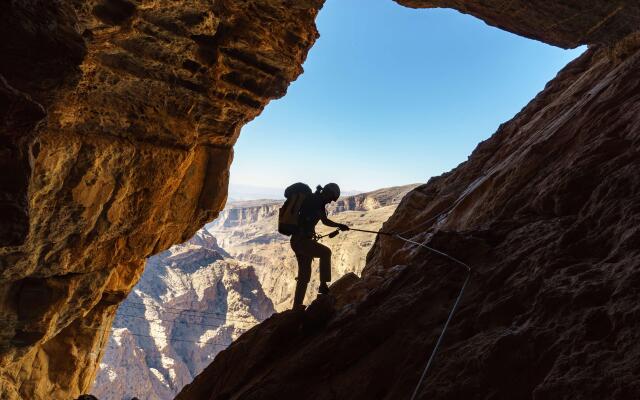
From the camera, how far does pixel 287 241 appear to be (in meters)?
75.1

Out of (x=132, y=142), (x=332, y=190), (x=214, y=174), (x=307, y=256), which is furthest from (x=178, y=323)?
(x=332, y=190)

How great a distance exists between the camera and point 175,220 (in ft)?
40.7

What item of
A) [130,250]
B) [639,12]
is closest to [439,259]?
[639,12]

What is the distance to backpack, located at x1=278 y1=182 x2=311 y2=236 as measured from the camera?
7938 mm

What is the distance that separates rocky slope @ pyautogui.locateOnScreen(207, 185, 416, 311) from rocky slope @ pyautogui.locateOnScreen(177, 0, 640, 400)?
28.1 metres

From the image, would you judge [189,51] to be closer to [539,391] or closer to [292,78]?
[292,78]

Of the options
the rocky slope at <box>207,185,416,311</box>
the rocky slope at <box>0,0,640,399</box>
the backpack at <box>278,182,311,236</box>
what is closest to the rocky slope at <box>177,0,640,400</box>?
the rocky slope at <box>0,0,640,399</box>

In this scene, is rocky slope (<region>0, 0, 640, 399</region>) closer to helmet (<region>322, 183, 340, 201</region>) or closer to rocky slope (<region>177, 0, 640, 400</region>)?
rocky slope (<region>177, 0, 640, 400</region>)

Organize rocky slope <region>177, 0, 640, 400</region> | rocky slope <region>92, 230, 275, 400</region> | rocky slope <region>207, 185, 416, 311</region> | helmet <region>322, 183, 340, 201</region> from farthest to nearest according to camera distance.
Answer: rocky slope <region>92, 230, 275, 400</region> → rocky slope <region>207, 185, 416, 311</region> → helmet <region>322, 183, 340, 201</region> → rocky slope <region>177, 0, 640, 400</region>

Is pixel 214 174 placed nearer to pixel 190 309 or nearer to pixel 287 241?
pixel 190 309

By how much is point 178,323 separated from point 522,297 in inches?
2459

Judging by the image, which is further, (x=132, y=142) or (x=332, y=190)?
(x=132, y=142)

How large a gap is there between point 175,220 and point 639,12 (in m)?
11.9

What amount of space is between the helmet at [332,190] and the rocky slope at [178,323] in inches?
1891
